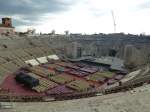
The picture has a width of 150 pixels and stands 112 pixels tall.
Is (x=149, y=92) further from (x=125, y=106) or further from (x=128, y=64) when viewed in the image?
(x=128, y=64)

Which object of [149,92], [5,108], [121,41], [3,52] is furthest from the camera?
[121,41]

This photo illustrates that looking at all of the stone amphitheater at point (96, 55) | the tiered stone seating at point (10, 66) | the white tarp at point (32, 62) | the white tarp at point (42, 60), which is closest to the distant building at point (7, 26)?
the stone amphitheater at point (96, 55)

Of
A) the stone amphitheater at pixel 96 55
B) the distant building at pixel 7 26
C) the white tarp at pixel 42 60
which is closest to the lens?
the stone amphitheater at pixel 96 55

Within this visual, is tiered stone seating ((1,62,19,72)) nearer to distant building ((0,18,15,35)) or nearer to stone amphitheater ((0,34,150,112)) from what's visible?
stone amphitheater ((0,34,150,112))

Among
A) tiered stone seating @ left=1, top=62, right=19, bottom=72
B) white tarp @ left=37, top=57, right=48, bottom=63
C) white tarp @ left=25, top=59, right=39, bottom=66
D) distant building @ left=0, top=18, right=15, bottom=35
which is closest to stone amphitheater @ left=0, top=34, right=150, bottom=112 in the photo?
tiered stone seating @ left=1, top=62, right=19, bottom=72

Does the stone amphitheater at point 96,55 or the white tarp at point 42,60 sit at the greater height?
the stone amphitheater at point 96,55

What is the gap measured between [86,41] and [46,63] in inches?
868

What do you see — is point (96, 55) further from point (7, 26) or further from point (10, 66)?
point (7, 26)

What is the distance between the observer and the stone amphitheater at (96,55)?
36.5 ft

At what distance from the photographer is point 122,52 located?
50688 mm

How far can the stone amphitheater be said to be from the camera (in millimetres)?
11113

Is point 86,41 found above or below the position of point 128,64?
above

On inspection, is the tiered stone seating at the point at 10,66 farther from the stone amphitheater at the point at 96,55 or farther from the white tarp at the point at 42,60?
the white tarp at the point at 42,60

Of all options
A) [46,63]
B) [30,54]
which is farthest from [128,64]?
[30,54]
